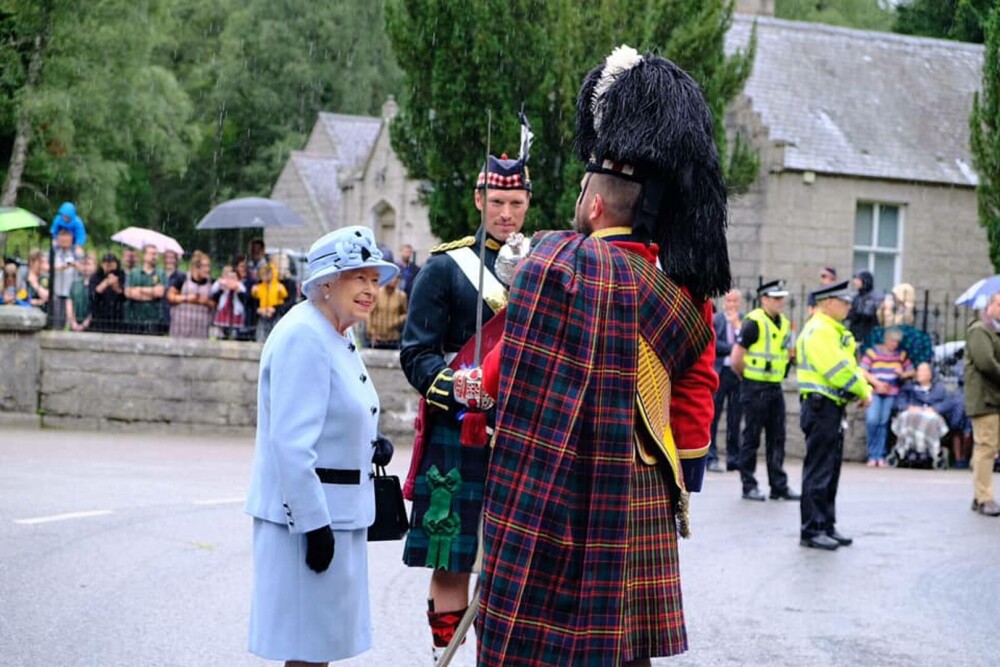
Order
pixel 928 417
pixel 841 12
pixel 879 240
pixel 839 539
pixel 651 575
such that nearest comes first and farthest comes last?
pixel 651 575, pixel 839 539, pixel 928 417, pixel 879 240, pixel 841 12

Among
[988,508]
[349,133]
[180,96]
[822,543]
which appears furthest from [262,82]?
[822,543]

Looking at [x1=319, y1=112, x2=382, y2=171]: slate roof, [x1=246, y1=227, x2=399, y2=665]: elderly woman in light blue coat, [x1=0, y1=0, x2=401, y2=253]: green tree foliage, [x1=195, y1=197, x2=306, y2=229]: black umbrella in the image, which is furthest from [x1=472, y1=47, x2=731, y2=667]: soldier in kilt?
[x1=319, y1=112, x2=382, y2=171]: slate roof

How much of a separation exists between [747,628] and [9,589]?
388 cm

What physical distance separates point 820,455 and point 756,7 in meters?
24.3

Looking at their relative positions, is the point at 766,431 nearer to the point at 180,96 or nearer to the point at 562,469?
the point at 562,469

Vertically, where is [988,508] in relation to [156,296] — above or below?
below

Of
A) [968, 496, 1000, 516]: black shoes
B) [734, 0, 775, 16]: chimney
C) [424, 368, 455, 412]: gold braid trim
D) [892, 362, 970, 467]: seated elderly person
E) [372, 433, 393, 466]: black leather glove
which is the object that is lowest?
[968, 496, 1000, 516]: black shoes

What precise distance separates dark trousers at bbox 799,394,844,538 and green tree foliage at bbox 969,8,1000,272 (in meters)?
12.7

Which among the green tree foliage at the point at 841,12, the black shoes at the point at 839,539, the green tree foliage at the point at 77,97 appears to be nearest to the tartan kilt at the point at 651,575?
the black shoes at the point at 839,539

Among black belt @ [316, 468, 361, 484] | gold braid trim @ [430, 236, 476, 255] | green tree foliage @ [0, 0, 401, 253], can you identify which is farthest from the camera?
green tree foliage @ [0, 0, 401, 253]

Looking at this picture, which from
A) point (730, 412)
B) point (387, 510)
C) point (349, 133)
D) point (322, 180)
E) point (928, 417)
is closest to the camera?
point (387, 510)

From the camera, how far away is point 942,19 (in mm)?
38844

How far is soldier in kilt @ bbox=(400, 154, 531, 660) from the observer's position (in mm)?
5719

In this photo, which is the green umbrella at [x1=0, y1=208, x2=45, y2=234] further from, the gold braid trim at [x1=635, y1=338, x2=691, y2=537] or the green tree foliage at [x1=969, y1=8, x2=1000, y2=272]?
the gold braid trim at [x1=635, y1=338, x2=691, y2=537]
